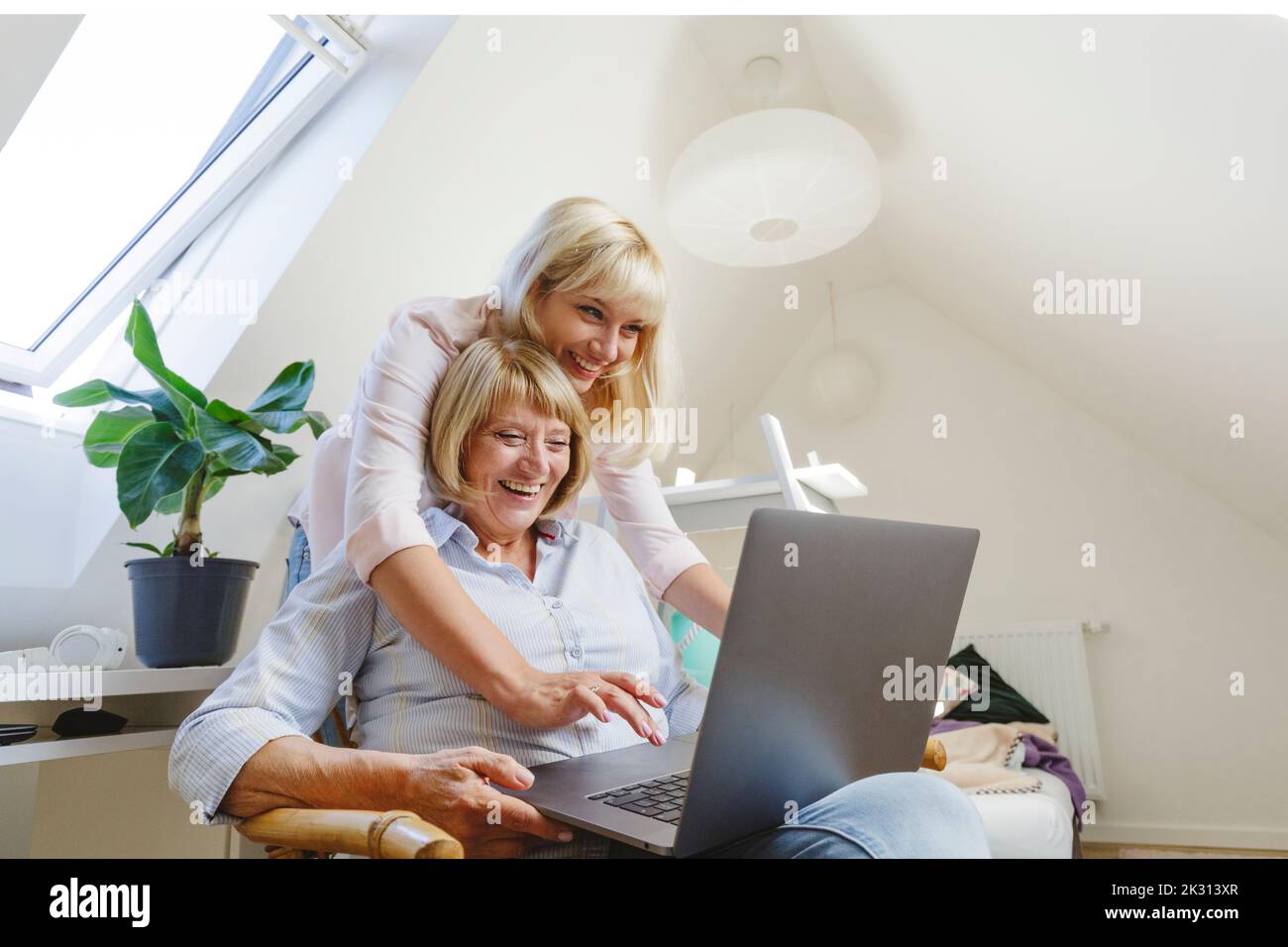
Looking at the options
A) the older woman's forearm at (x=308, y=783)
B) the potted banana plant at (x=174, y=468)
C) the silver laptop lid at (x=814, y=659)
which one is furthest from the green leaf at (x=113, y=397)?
the silver laptop lid at (x=814, y=659)

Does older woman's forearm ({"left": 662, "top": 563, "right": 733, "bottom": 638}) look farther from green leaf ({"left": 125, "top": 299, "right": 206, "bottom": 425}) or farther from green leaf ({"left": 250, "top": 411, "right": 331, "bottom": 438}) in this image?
green leaf ({"left": 125, "top": 299, "right": 206, "bottom": 425})

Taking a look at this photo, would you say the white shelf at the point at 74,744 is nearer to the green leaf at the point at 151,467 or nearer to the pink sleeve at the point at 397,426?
the green leaf at the point at 151,467

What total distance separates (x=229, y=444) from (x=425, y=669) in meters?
0.84

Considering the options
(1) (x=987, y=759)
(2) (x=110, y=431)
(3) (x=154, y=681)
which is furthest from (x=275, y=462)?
(1) (x=987, y=759)

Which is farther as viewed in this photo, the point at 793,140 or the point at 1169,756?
the point at 1169,756

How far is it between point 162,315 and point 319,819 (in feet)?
5.52

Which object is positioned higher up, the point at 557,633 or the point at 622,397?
the point at 622,397

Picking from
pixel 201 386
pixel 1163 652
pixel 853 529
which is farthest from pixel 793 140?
pixel 1163 652

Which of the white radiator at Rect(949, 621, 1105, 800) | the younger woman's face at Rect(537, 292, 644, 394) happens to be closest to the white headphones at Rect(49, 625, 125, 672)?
the younger woman's face at Rect(537, 292, 644, 394)

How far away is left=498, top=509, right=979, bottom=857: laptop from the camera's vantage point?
604 mm

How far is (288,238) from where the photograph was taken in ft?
6.09

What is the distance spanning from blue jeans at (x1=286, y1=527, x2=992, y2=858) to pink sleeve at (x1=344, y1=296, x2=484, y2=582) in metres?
0.47
